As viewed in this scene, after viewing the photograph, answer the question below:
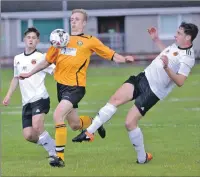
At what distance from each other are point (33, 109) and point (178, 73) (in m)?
2.27

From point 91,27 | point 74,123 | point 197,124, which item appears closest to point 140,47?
point 91,27

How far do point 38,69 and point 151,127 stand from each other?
17.4 ft

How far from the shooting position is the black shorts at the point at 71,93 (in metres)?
11.1

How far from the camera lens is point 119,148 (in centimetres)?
1317

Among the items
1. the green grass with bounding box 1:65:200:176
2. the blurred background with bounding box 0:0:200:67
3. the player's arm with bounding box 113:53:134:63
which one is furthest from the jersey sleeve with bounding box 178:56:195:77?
the blurred background with bounding box 0:0:200:67

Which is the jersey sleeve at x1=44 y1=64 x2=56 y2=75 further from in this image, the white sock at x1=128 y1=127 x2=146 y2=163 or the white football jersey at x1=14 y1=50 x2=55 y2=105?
the white sock at x1=128 y1=127 x2=146 y2=163

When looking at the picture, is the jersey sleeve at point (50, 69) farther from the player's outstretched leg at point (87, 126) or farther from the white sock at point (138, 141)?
the white sock at point (138, 141)

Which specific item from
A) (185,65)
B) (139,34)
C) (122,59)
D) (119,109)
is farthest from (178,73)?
(139,34)

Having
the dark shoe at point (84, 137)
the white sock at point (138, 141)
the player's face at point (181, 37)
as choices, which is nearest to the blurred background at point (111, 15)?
the player's face at point (181, 37)

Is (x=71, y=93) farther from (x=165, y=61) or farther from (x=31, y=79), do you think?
(x=165, y=61)

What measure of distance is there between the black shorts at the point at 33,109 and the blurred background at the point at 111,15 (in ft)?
107

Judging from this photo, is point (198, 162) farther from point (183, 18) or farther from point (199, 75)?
point (183, 18)

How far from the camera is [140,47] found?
45.2 m

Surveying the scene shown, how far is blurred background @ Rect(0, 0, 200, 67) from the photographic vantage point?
149 ft
